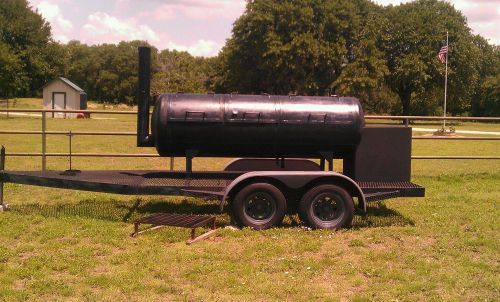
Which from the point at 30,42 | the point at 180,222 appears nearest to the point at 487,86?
the point at 30,42

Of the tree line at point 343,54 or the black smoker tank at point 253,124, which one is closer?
the black smoker tank at point 253,124

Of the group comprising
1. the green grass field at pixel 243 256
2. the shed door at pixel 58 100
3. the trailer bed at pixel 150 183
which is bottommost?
the green grass field at pixel 243 256

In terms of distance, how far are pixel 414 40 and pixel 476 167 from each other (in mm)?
33998

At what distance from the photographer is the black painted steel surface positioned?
722 centimetres

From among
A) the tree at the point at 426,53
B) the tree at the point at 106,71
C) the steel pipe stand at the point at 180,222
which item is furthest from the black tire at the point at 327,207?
the tree at the point at 106,71

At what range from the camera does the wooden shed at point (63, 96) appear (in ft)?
143

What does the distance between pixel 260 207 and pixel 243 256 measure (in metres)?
1.30

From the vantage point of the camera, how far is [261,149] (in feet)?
24.8

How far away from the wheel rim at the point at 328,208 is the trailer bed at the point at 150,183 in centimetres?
46

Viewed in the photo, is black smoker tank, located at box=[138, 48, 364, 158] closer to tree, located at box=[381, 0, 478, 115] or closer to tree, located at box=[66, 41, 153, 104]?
tree, located at box=[381, 0, 478, 115]

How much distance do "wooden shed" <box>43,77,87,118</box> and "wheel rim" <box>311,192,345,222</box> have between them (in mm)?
39170

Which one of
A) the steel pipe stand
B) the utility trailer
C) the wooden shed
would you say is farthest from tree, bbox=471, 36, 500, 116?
the steel pipe stand

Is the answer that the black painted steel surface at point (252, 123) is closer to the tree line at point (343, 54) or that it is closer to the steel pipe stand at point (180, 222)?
the steel pipe stand at point (180, 222)

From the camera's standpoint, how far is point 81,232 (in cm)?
693
